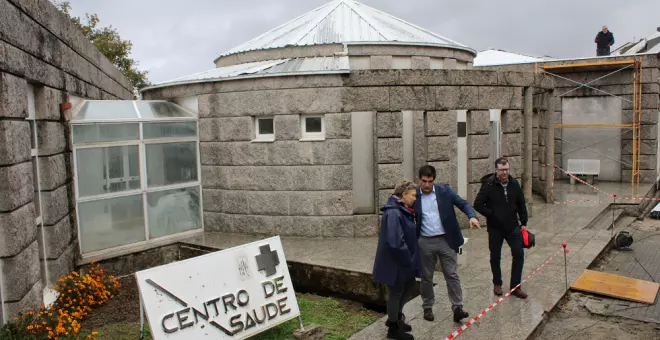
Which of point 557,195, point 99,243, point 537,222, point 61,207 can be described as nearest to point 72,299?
point 61,207

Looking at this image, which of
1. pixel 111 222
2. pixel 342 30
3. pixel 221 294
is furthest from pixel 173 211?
pixel 342 30

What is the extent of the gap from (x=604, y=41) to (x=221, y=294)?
18992mm

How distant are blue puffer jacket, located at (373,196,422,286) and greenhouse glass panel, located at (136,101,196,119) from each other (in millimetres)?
6546

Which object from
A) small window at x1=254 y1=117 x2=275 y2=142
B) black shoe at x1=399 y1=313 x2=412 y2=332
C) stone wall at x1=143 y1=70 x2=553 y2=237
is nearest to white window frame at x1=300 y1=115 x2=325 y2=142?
stone wall at x1=143 y1=70 x2=553 y2=237

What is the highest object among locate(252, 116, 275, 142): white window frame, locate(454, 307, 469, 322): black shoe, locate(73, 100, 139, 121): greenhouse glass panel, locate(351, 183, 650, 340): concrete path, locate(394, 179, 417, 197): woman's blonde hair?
locate(73, 100, 139, 121): greenhouse glass panel

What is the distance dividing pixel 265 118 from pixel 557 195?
957cm

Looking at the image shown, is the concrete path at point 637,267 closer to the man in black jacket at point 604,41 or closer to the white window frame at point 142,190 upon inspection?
the white window frame at point 142,190

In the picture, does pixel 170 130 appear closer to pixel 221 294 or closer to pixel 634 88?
pixel 221 294

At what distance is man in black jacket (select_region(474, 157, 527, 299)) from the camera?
666 cm

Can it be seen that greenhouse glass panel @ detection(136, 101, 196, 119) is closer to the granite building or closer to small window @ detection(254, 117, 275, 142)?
the granite building

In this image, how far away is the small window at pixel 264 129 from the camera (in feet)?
35.6

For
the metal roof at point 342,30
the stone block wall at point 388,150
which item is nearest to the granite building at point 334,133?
the stone block wall at point 388,150

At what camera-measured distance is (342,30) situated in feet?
42.4

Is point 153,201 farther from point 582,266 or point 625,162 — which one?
point 625,162
